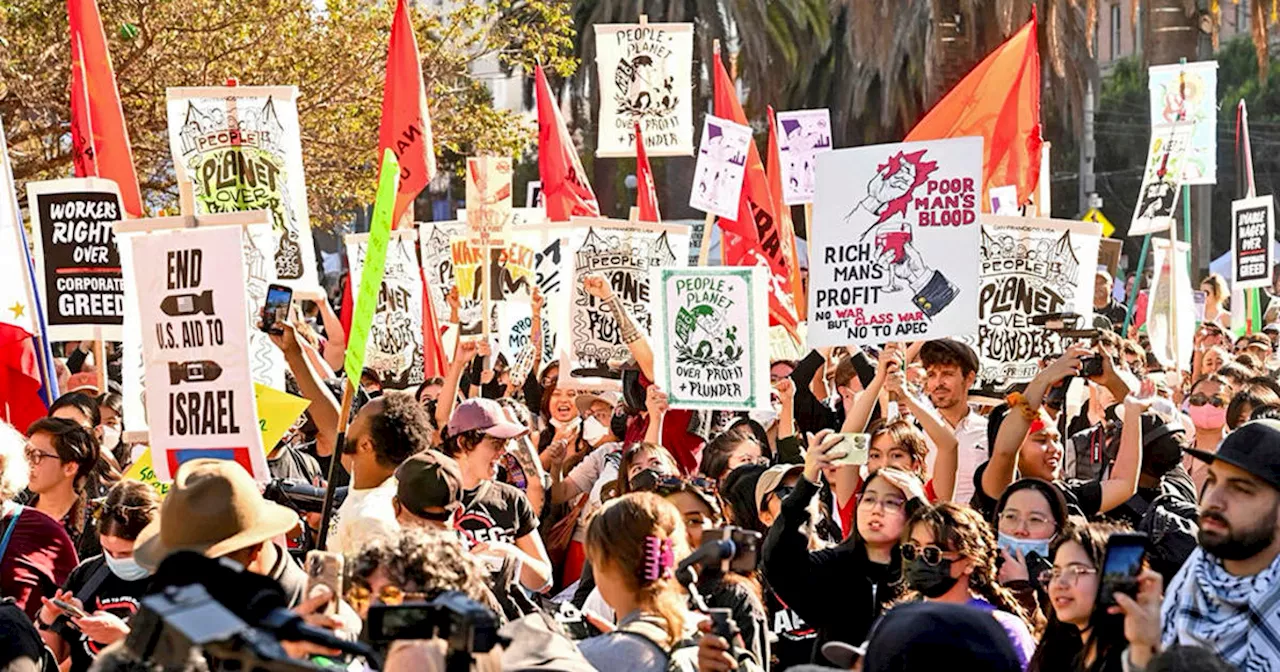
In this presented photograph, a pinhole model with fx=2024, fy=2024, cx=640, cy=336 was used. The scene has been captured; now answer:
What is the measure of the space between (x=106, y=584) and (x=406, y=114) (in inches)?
270

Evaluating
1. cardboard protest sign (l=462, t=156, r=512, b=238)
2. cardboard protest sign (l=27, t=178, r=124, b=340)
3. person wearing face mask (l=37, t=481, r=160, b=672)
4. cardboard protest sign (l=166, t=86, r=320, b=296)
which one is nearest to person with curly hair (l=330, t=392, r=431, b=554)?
person wearing face mask (l=37, t=481, r=160, b=672)

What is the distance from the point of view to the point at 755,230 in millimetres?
14102

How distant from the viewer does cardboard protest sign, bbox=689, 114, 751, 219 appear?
1412 centimetres

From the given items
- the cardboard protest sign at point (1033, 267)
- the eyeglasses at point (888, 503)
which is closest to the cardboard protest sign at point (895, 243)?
the cardboard protest sign at point (1033, 267)

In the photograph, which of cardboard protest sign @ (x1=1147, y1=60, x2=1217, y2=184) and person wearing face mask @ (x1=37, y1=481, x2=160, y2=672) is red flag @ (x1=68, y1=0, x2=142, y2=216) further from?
cardboard protest sign @ (x1=1147, y1=60, x2=1217, y2=184)

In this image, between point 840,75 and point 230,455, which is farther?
point 840,75

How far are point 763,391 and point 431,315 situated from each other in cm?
352

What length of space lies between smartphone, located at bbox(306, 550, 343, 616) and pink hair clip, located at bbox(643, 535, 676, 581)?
0.68 metres

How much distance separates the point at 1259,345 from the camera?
13891 mm

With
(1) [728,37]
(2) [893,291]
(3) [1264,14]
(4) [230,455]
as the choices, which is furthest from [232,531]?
(1) [728,37]

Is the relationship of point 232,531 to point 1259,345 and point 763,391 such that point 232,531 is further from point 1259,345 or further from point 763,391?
point 1259,345

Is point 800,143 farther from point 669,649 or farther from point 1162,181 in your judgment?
point 669,649

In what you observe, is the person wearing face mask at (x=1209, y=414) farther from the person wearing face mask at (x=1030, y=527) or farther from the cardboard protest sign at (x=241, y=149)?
the cardboard protest sign at (x=241, y=149)

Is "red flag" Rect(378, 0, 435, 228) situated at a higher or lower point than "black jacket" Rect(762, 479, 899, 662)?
higher
